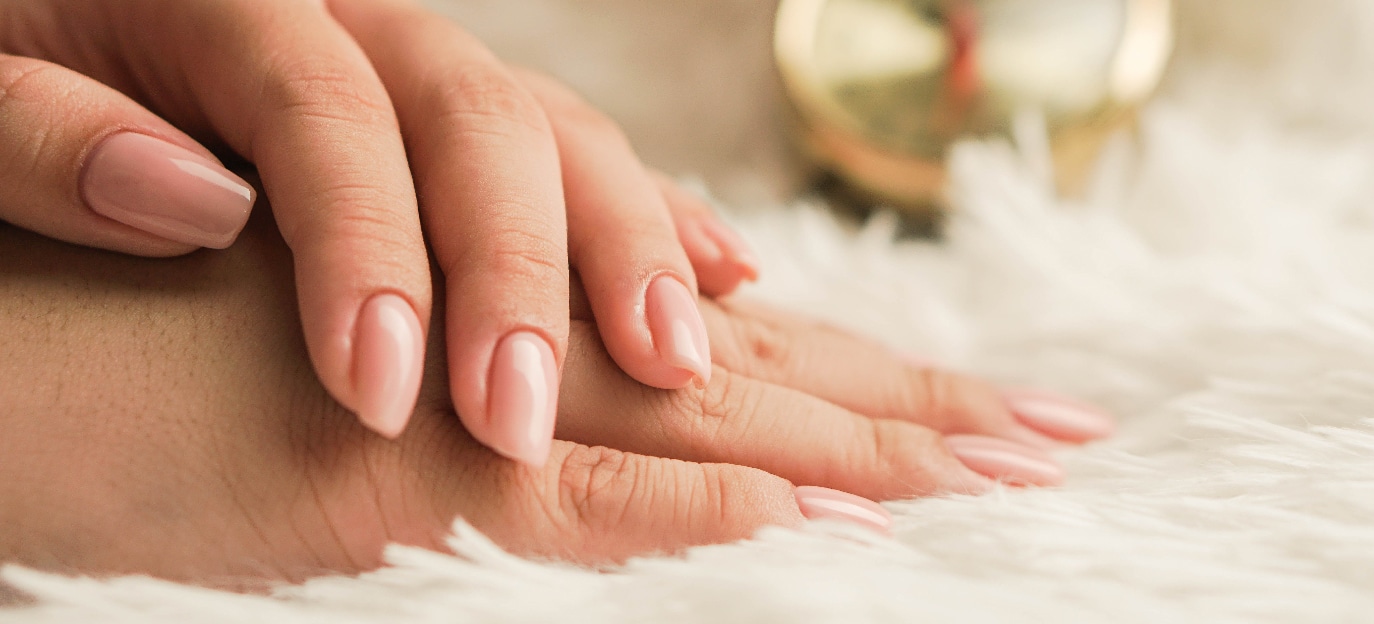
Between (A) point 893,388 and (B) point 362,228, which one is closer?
(B) point 362,228

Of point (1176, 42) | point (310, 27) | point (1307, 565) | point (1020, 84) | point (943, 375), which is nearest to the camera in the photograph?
point (1307, 565)

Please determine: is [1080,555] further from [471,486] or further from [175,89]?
[175,89]

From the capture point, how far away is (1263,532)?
0.38 metres

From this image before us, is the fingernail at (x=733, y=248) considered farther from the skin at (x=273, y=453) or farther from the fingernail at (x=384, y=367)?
the fingernail at (x=384, y=367)

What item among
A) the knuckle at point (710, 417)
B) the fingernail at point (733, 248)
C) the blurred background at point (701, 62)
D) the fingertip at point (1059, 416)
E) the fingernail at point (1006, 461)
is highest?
the blurred background at point (701, 62)

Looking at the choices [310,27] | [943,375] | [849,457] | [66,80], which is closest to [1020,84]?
[943,375]

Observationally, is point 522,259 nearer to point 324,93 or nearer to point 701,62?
point 324,93

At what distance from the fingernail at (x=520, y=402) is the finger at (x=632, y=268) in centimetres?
8

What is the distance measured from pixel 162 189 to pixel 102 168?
0.03 m

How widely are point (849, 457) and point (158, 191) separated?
0.34m

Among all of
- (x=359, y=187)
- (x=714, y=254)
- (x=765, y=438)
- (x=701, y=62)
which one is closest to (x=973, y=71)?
(x=701, y=62)

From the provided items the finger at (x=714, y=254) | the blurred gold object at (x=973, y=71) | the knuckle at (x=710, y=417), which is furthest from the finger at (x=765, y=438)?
the blurred gold object at (x=973, y=71)

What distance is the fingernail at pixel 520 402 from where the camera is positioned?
1.27 feet

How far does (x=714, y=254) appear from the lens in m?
0.60
